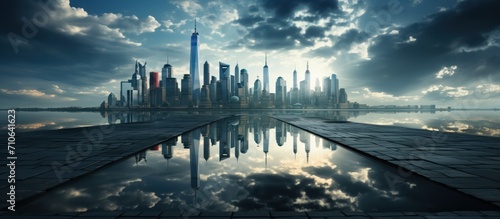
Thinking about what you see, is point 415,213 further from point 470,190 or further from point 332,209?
point 470,190

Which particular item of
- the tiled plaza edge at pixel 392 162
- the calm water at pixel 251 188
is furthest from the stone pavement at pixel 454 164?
the calm water at pixel 251 188

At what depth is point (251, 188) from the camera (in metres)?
5.28

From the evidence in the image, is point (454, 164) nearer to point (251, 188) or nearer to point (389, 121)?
point (251, 188)

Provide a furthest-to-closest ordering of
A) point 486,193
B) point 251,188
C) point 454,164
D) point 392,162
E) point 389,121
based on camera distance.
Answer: point 389,121, point 392,162, point 454,164, point 251,188, point 486,193

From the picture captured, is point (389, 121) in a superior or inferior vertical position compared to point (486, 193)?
inferior

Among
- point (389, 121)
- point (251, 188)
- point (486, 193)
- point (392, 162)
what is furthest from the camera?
point (389, 121)

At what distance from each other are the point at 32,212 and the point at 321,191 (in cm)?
483

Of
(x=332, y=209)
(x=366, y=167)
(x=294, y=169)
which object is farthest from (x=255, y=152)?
(x=332, y=209)

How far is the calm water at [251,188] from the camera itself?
4.33 m

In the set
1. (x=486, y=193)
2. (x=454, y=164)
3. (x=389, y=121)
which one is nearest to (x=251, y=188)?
(x=486, y=193)

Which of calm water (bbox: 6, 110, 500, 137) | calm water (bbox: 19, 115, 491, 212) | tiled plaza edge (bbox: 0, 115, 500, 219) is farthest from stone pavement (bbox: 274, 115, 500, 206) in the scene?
calm water (bbox: 6, 110, 500, 137)

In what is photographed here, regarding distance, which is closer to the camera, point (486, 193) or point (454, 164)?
point (486, 193)

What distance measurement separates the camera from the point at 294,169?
273 inches

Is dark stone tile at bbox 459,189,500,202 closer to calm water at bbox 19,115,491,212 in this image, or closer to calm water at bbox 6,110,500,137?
calm water at bbox 19,115,491,212
